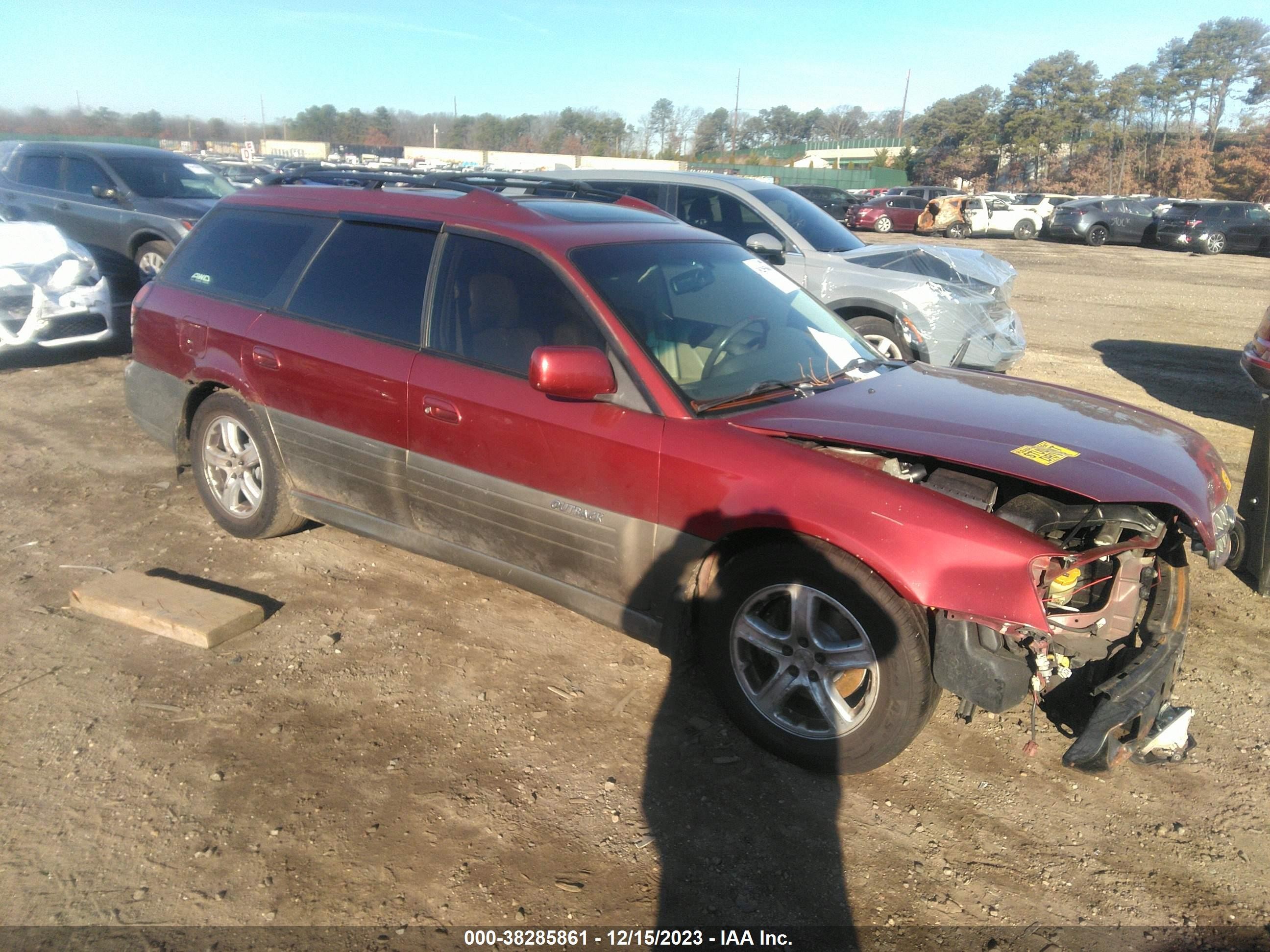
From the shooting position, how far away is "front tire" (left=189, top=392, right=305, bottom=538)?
4504 millimetres

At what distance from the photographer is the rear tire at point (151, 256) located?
10242 millimetres

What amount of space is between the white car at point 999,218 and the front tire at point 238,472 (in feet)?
101

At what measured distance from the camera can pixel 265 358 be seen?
4316 millimetres

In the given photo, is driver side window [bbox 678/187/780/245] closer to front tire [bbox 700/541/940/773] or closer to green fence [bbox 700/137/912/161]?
front tire [bbox 700/541/940/773]

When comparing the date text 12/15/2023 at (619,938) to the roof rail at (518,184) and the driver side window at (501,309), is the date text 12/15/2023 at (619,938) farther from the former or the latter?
the roof rail at (518,184)

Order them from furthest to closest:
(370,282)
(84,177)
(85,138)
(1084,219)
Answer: (85,138) → (1084,219) → (84,177) → (370,282)

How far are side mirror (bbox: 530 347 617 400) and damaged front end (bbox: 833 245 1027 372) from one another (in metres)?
4.63

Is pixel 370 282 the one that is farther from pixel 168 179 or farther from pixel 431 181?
pixel 168 179

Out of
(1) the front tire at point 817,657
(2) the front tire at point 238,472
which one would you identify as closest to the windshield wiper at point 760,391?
(1) the front tire at point 817,657

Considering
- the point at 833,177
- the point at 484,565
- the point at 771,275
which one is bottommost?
the point at 484,565

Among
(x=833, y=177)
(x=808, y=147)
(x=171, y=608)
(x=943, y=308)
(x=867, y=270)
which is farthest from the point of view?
(x=808, y=147)

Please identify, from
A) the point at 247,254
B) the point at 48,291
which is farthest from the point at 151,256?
the point at 247,254

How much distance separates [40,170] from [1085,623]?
1305cm

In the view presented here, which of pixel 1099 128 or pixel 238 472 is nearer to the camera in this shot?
pixel 238 472
